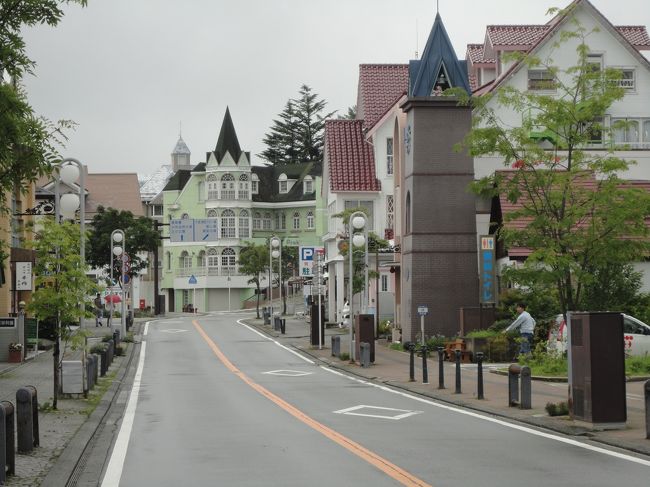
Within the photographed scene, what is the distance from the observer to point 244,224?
11319 centimetres

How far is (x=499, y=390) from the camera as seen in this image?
85.9 feet

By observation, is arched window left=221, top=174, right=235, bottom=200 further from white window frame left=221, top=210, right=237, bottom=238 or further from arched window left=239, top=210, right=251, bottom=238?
arched window left=239, top=210, right=251, bottom=238

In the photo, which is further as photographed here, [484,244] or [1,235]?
[1,235]

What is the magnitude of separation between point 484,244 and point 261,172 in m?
77.1

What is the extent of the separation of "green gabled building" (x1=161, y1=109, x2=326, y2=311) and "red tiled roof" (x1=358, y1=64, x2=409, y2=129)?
40064mm

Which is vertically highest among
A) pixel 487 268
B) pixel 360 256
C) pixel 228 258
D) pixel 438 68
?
pixel 438 68

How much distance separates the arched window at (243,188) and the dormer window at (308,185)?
18.8ft

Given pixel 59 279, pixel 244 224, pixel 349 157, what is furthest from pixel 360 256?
pixel 244 224

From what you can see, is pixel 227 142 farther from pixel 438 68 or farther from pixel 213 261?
pixel 438 68

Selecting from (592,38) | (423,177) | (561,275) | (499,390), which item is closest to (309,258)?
(423,177)

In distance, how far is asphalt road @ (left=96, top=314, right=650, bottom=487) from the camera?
12.6 meters

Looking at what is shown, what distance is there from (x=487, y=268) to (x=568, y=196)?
1989cm

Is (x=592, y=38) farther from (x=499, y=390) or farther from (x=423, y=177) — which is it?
(x=499, y=390)

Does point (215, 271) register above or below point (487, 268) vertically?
above
